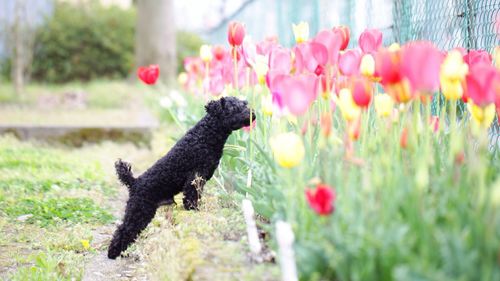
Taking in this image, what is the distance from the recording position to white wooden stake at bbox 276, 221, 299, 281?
78.1 inches

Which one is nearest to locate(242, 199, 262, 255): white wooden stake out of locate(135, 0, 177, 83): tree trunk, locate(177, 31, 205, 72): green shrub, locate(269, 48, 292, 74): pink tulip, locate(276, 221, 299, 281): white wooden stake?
locate(276, 221, 299, 281): white wooden stake

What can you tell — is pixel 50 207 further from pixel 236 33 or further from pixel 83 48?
pixel 83 48

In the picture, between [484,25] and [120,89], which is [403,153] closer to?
[484,25]

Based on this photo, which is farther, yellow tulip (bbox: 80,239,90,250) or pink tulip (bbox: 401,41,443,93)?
yellow tulip (bbox: 80,239,90,250)

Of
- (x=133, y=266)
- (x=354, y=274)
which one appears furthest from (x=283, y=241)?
(x=133, y=266)

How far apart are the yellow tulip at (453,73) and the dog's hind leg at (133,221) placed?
165 centimetres

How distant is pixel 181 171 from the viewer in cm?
344

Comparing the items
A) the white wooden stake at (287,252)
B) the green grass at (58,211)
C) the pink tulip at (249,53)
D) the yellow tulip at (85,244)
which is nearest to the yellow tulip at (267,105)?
the pink tulip at (249,53)

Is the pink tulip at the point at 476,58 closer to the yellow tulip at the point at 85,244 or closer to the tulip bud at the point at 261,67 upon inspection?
the tulip bud at the point at 261,67

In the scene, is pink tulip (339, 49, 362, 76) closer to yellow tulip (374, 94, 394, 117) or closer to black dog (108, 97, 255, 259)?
yellow tulip (374, 94, 394, 117)

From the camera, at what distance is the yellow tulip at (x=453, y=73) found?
211 centimetres

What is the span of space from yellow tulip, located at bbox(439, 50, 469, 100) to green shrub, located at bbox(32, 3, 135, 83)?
14132 millimetres

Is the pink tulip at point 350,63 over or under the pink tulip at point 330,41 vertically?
under

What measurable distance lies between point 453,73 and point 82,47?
48.2 ft
